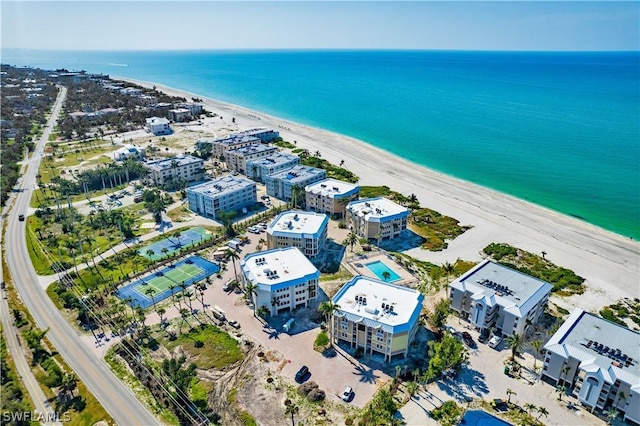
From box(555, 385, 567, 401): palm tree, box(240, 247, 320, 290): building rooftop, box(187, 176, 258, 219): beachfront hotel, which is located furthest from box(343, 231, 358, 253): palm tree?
box(555, 385, 567, 401): palm tree

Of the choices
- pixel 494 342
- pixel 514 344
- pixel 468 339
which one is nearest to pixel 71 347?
pixel 468 339

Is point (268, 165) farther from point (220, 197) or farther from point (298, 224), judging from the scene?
point (298, 224)

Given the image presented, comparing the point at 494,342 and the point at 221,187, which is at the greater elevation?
the point at 221,187

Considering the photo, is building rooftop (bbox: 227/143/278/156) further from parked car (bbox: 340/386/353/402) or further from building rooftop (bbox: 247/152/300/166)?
parked car (bbox: 340/386/353/402)

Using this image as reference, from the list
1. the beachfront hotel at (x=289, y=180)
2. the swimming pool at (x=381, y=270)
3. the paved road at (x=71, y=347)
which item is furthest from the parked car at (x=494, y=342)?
the beachfront hotel at (x=289, y=180)

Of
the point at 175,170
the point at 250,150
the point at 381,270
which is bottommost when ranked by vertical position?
the point at 381,270
